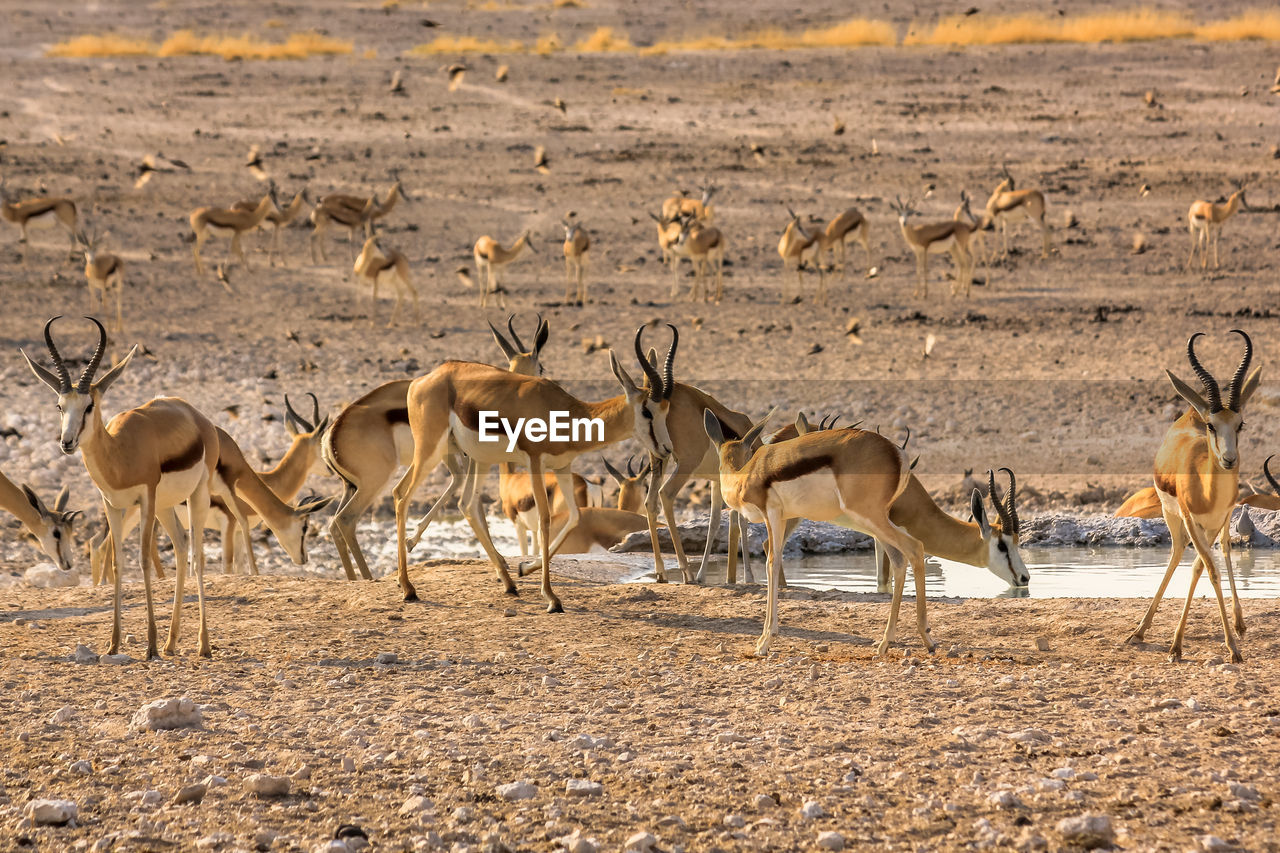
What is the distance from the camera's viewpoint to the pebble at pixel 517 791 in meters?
4.63

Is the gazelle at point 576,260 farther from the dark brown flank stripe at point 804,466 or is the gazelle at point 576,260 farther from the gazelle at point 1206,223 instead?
the dark brown flank stripe at point 804,466

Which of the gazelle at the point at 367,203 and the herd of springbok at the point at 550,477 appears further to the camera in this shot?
the gazelle at the point at 367,203

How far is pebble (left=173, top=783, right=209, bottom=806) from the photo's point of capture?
4.59 meters

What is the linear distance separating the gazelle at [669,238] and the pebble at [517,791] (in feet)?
A: 51.2

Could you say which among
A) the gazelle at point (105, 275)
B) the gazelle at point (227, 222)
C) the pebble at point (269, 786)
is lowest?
the pebble at point (269, 786)

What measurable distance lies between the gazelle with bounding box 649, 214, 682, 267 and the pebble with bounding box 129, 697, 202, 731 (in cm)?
1493

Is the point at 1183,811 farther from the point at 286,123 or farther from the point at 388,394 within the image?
the point at 286,123

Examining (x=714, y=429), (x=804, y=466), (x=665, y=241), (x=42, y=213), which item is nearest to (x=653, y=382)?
(x=714, y=429)

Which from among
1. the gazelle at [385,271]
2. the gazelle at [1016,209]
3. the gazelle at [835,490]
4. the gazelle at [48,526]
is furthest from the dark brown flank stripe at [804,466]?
the gazelle at [1016,209]

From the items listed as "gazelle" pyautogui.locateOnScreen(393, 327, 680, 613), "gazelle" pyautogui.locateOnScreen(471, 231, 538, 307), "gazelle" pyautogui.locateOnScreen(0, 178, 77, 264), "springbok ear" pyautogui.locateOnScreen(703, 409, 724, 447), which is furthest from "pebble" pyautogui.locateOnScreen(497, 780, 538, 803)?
"gazelle" pyautogui.locateOnScreen(0, 178, 77, 264)

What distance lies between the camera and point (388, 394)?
9750 mm

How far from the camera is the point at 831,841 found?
4.18m

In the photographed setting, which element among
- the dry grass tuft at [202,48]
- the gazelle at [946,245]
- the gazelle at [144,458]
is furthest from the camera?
the dry grass tuft at [202,48]

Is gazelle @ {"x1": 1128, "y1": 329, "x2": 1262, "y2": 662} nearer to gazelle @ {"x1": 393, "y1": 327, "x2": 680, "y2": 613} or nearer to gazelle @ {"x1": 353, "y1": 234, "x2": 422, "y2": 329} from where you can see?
gazelle @ {"x1": 393, "y1": 327, "x2": 680, "y2": 613}
